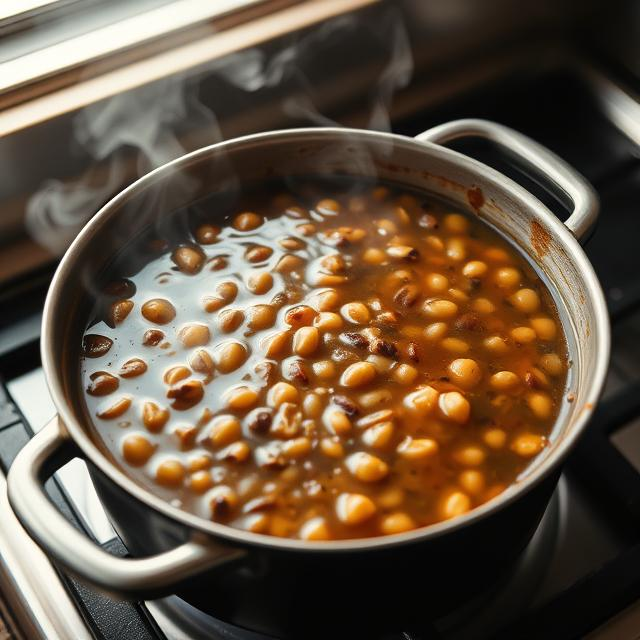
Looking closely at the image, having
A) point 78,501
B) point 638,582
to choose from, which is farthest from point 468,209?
point 78,501

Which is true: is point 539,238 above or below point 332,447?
above

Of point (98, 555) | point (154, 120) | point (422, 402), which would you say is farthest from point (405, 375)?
point (154, 120)

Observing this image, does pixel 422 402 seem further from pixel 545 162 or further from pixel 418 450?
pixel 545 162

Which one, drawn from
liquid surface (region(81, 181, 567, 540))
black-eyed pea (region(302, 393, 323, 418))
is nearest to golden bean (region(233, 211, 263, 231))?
liquid surface (region(81, 181, 567, 540))

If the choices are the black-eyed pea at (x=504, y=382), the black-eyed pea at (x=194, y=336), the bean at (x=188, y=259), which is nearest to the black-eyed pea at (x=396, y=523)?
the black-eyed pea at (x=504, y=382)

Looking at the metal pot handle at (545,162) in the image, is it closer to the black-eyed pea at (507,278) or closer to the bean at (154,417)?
the black-eyed pea at (507,278)

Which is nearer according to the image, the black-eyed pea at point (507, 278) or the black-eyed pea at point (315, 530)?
the black-eyed pea at point (315, 530)

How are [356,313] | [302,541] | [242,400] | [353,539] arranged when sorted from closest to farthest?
[302,541] → [353,539] → [242,400] → [356,313]
